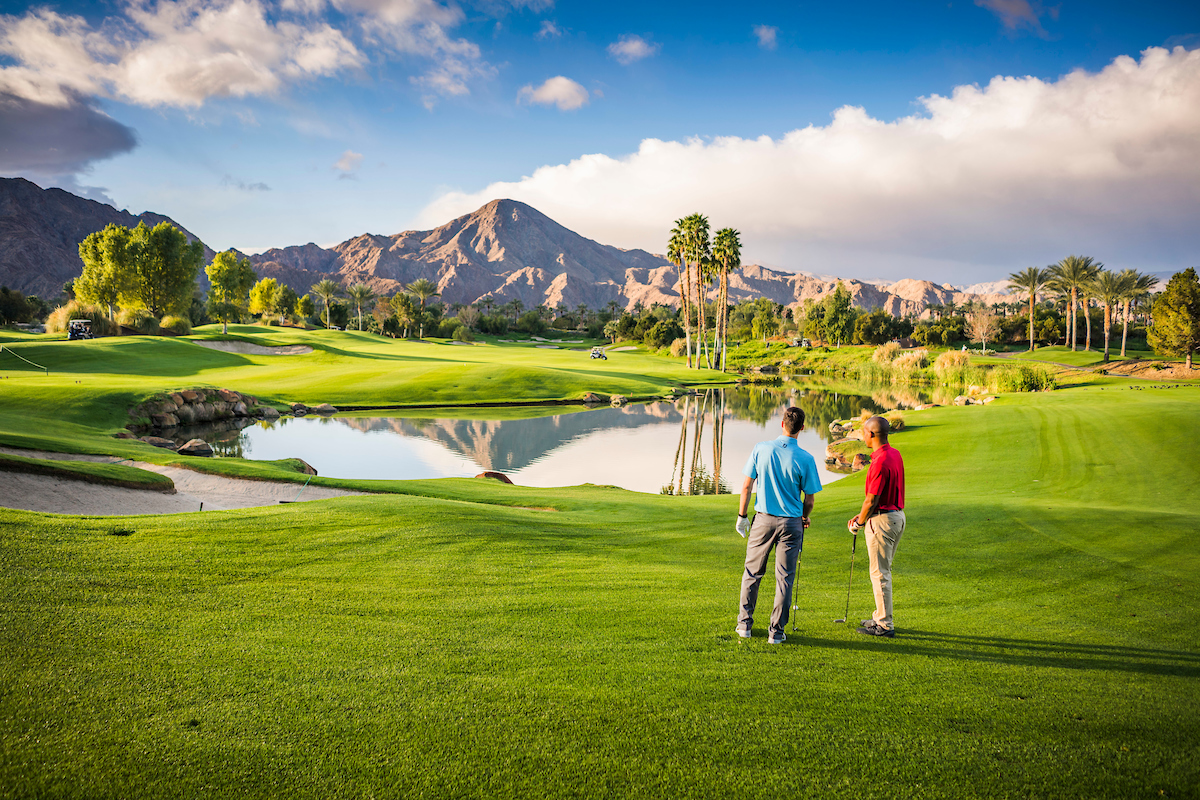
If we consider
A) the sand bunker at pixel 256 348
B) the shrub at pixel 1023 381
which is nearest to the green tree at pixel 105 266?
the sand bunker at pixel 256 348

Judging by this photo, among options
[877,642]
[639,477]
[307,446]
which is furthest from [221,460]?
[877,642]

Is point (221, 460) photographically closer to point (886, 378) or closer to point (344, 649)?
point (344, 649)

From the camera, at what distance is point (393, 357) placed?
240 feet

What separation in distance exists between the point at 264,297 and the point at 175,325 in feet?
168

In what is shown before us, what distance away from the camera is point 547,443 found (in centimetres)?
3481

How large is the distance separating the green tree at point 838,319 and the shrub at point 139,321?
357 feet

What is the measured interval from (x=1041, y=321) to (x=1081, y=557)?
392 feet

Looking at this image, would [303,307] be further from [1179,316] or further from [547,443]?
[1179,316]

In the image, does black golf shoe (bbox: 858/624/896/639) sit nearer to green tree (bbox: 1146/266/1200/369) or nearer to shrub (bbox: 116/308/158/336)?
green tree (bbox: 1146/266/1200/369)

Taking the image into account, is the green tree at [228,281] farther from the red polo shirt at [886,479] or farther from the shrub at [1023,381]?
the red polo shirt at [886,479]

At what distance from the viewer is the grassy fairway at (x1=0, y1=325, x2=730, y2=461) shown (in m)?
30.7

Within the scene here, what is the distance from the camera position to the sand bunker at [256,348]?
2869 inches

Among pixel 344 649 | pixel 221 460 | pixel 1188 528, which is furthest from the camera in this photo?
pixel 221 460

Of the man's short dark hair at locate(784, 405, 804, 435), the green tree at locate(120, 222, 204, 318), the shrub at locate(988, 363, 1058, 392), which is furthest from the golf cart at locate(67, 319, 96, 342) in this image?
the shrub at locate(988, 363, 1058, 392)
